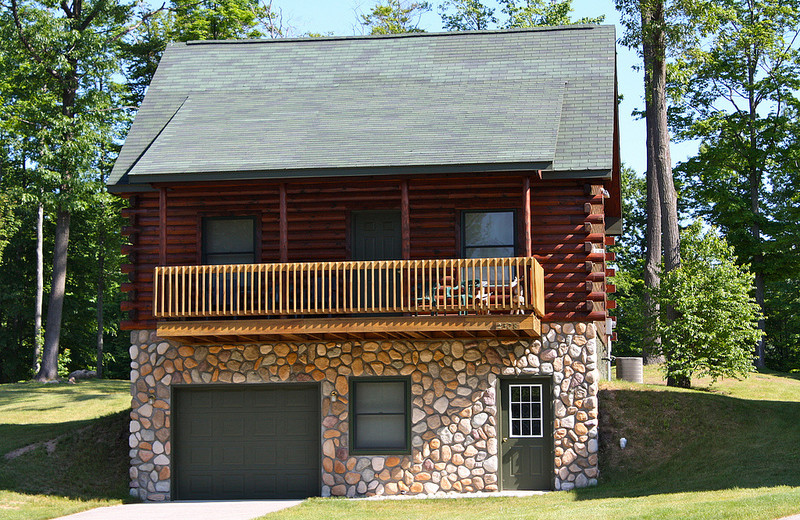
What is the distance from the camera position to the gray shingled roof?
679 inches

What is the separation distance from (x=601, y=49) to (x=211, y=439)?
1156 cm

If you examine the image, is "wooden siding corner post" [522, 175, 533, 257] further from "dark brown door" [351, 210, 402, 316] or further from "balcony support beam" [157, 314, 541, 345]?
"dark brown door" [351, 210, 402, 316]

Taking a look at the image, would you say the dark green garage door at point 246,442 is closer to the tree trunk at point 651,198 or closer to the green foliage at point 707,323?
the green foliage at point 707,323

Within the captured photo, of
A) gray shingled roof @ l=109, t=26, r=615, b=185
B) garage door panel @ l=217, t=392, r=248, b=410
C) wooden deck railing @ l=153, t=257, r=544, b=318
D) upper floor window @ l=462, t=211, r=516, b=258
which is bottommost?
garage door panel @ l=217, t=392, r=248, b=410

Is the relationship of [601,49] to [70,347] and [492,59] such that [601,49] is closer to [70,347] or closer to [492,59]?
[492,59]

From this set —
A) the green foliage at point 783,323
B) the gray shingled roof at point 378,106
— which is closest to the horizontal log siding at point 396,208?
the gray shingled roof at point 378,106

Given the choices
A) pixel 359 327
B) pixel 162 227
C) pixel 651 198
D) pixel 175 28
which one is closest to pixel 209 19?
pixel 175 28

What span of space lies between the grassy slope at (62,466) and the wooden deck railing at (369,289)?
3664 mm

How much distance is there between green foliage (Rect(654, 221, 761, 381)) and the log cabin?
567 centimetres

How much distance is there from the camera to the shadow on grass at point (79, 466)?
17.6 m

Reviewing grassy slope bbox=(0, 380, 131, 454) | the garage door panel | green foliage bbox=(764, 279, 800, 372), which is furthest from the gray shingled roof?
green foliage bbox=(764, 279, 800, 372)

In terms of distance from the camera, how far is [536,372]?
1761 centimetres

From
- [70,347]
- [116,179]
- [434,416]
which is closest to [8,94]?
[70,347]

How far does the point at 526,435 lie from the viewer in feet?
58.0
